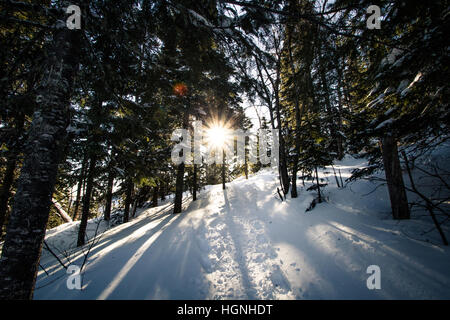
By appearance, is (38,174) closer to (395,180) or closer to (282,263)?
(282,263)

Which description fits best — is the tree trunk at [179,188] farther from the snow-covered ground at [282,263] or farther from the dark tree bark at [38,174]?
the dark tree bark at [38,174]

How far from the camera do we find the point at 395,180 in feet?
15.1

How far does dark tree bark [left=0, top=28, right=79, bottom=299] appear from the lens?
191 cm

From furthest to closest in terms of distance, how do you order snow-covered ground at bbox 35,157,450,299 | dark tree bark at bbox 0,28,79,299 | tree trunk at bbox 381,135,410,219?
tree trunk at bbox 381,135,410,219 < snow-covered ground at bbox 35,157,450,299 < dark tree bark at bbox 0,28,79,299

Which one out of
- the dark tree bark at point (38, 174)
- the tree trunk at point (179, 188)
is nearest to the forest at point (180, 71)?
the dark tree bark at point (38, 174)

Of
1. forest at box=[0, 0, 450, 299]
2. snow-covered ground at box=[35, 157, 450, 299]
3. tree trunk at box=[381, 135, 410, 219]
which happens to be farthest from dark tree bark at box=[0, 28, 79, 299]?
tree trunk at box=[381, 135, 410, 219]

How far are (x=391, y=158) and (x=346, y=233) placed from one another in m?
3.05

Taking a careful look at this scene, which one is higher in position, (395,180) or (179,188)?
(395,180)

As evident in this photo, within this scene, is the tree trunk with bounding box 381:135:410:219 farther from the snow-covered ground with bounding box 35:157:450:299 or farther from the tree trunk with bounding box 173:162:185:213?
the tree trunk with bounding box 173:162:185:213

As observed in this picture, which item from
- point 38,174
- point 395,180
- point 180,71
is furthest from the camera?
point 395,180

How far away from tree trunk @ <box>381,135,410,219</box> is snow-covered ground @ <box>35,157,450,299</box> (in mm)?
368

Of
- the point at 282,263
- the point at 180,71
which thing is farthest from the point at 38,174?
the point at 282,263

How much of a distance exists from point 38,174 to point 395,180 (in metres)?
8.36
